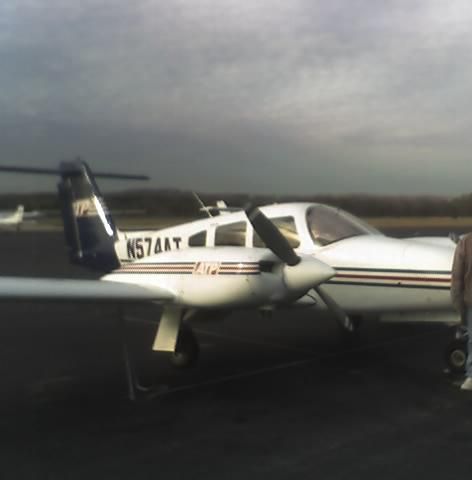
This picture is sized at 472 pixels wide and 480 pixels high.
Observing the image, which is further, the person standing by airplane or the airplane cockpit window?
the airplane cockpit window

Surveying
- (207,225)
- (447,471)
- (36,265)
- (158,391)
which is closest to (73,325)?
(207,225)

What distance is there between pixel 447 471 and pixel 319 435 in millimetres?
1165

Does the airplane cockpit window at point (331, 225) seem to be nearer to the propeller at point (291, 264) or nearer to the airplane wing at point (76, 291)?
the propeller at point (291, 264)

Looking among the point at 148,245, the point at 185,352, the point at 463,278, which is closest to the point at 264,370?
the point at 185,352

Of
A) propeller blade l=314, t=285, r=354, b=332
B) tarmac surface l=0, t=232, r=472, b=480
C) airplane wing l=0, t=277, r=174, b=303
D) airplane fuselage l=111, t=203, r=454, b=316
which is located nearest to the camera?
tarmac surface l=0, t=232, r=472, b=480

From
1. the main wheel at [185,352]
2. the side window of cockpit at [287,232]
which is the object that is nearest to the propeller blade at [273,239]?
the side window of cockpit at [287,232]

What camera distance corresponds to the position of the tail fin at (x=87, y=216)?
10.2 m

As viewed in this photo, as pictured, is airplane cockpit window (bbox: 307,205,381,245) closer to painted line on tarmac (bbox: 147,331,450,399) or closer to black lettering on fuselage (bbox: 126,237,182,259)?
painted line on tarmac (bbox: 147,331,450,399)

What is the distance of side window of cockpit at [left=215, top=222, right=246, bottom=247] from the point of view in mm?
8578

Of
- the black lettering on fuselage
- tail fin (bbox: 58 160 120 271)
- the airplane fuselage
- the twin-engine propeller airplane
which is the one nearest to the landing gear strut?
the twin-engine propeller airplane

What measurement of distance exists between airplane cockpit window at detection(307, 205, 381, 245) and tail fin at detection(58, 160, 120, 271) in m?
3.35

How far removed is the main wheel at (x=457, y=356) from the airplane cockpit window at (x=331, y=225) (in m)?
1.95

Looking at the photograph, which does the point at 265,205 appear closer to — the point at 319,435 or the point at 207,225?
the point at 207,225

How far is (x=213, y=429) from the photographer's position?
572 cm
